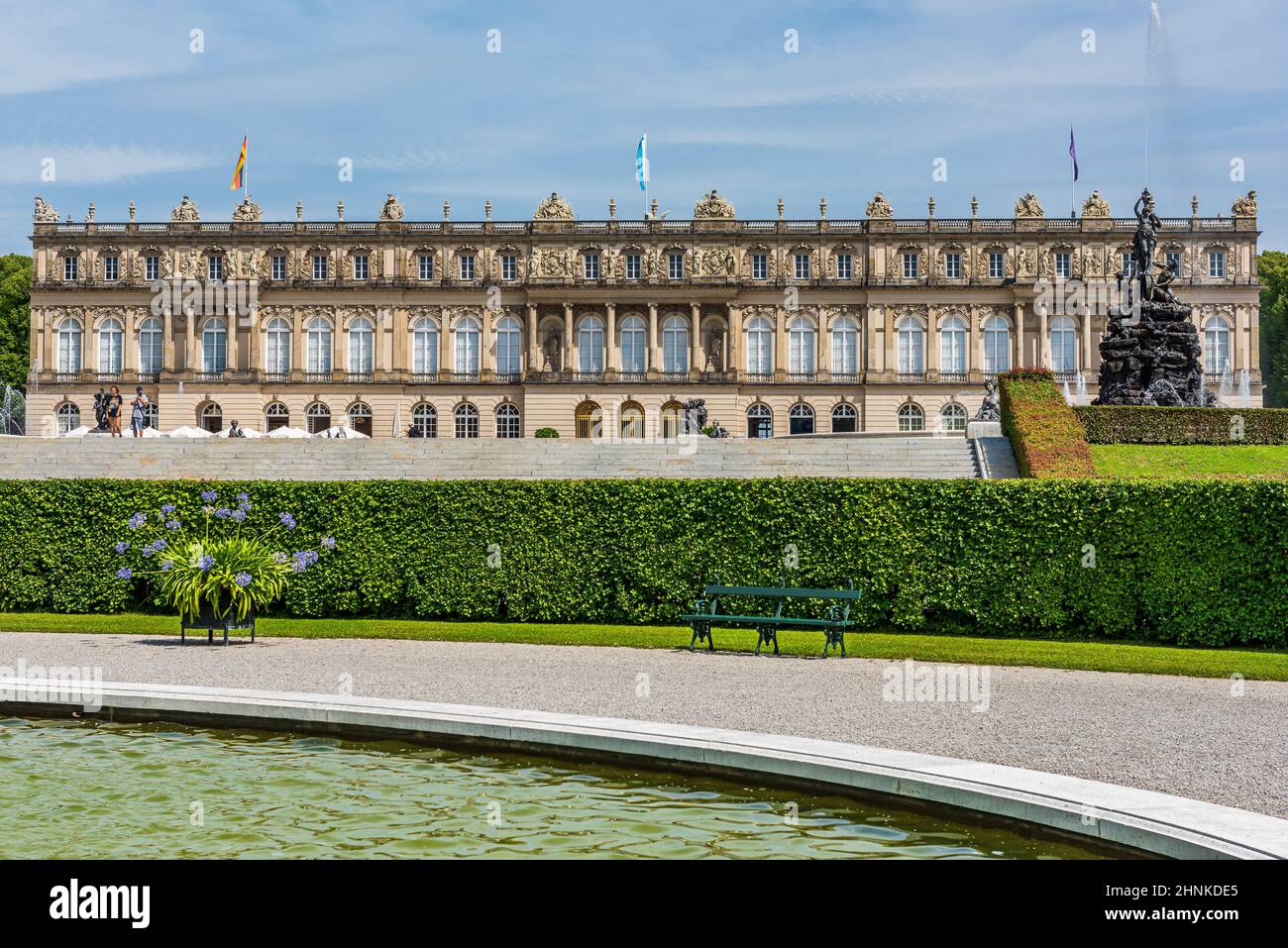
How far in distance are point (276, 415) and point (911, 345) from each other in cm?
3097

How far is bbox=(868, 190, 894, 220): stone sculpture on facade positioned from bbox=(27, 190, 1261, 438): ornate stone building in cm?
10

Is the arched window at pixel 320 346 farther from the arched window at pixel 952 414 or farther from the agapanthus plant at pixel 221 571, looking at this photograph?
the agapanthus plant at pixel 221 571

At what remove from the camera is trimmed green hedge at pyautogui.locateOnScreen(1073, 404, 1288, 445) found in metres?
30.8

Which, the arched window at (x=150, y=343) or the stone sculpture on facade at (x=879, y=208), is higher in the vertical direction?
the stone sculpture on facade at (x=879, y=208)

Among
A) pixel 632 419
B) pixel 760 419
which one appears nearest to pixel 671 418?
pixel 632 419

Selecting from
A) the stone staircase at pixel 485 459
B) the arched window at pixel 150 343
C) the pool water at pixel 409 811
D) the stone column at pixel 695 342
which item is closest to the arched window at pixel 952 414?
the stone column at pixel 695 342

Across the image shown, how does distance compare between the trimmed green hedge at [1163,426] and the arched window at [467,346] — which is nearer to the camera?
the trimmed green hedge at [1163,426]

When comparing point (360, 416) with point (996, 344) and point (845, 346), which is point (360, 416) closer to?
point (845, 346)

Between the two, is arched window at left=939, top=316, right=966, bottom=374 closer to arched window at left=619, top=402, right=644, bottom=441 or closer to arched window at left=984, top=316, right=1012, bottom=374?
arched window at left=984, top=316, right=1012, bottom=374

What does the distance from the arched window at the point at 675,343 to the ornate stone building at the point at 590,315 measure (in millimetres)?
124

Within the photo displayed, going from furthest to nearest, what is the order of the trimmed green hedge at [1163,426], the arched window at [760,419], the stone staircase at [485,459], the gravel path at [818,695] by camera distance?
the arched window at [760,419], the trimmed green hedge at [1163,426], the stone staircase at [485,459], the gravel path at [818,695]

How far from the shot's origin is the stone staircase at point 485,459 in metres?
30.0

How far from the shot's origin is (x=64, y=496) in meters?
22.0

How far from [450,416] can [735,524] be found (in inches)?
1840
